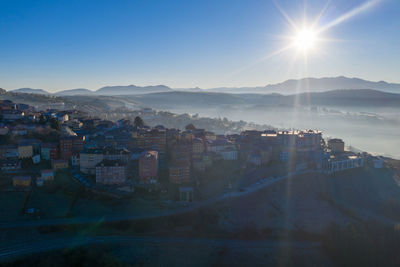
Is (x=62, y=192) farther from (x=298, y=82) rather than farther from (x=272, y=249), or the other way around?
(x=298, y=82)

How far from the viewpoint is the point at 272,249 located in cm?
791

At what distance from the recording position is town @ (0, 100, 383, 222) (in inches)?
396

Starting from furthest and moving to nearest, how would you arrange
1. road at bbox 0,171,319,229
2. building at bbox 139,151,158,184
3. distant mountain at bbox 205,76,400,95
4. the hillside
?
distant mountain at bbox 205,76,400,95
building at bbox 139,151,158,184
the hillside
road at bbox 0,171,319,229

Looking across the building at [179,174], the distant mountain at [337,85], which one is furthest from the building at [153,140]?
the distant mountain at [337,85]

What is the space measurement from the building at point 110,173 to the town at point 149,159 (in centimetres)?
3

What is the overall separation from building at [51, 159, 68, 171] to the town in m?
0.03

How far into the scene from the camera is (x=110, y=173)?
399 inches

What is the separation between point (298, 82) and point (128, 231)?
110 metres

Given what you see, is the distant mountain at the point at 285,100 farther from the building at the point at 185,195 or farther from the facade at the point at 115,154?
the building at the point at 185,195

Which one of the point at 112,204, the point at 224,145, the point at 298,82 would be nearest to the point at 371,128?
the point at 224,145

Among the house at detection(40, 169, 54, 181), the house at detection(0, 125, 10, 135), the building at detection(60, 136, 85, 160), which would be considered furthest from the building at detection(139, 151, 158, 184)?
the house at detection(0, 125, 10, 135)

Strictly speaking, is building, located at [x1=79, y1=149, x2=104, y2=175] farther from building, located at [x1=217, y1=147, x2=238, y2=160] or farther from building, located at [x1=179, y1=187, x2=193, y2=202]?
building, located at [x1=217, y1=147, x2=238, y2=160]

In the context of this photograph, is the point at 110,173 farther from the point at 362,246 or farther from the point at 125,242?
the point at 362,246

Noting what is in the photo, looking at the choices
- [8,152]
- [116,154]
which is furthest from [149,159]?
[8,152]
